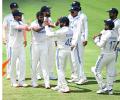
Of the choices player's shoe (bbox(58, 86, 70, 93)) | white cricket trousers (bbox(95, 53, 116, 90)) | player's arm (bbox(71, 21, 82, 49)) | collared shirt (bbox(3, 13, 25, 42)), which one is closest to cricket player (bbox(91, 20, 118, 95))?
white cricket trousers (bbox(95, 53, 116, 90))

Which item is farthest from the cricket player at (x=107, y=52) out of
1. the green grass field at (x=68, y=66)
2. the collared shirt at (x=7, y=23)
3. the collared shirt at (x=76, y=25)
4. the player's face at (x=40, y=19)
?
the collared shirt at (x=7, y=23)

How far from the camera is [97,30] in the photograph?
71.8 feet

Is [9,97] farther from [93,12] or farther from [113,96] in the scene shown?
[93,12]

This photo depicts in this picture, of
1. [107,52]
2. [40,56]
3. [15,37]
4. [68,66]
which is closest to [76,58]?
[40,56]

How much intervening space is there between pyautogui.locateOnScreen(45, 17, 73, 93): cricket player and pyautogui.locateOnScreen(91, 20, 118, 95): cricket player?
2.15ft

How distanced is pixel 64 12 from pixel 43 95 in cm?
1382

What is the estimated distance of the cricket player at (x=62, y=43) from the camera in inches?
428

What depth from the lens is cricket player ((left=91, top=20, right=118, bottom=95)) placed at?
419 inches

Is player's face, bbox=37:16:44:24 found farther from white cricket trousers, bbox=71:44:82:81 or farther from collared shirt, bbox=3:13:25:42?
white cricket trousers, bbox=71:44:82:81

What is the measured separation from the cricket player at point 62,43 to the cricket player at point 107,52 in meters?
0.66

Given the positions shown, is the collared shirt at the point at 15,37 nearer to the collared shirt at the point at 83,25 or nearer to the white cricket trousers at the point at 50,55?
the white cricket trousers at the point at 50,55

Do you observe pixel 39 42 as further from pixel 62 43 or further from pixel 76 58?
pixel 76 58

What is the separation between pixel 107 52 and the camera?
10.8 meters

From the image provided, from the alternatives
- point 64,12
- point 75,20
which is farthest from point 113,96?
point 64,12
